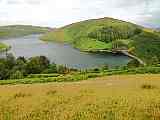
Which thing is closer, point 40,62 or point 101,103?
point 101,103

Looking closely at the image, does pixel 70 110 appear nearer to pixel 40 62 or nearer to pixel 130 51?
pixel 40 62

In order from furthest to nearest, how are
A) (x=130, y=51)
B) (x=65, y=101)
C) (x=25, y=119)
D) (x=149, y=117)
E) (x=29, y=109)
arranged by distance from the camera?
(x=130, y=51), (x=65, y=101), (x=29, y=109), (x=25, y=119), (x=149, y=117)

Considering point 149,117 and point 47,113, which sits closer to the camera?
point 149,117

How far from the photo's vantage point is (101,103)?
36.0 feet

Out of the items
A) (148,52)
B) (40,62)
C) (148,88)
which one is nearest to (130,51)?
(148,52)

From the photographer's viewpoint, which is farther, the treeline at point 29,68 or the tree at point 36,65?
the tree at point 36,65

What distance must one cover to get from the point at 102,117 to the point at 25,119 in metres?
2.46

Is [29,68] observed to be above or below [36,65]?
below

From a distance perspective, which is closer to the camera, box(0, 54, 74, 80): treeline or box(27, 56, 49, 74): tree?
box(0, 54, 74, 80): treeline

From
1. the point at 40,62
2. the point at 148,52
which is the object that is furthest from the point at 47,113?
the point at 148,52

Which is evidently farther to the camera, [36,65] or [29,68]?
[36,65]

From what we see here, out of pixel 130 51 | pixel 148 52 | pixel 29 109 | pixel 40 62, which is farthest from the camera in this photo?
pixel 130 51

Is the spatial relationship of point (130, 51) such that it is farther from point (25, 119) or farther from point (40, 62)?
point (25, 119)

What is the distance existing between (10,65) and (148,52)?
334 ft
